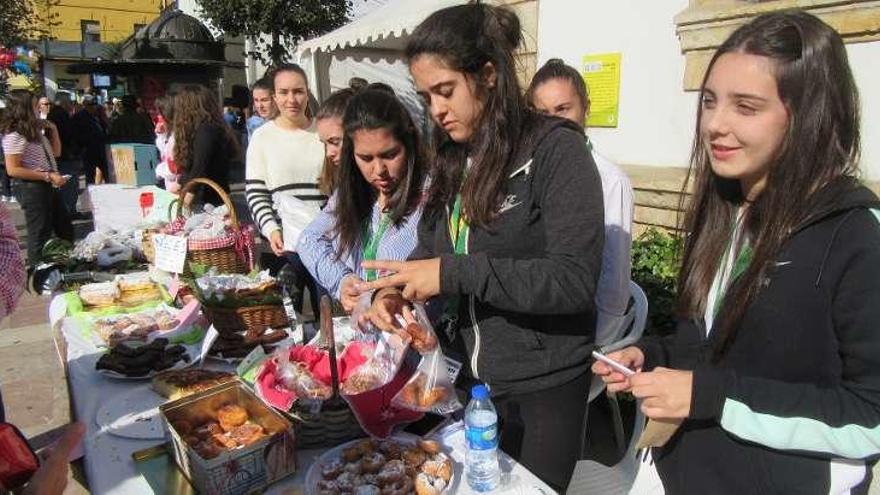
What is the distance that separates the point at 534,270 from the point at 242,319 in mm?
1328

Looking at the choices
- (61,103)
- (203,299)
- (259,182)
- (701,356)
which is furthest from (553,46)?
(61,103)

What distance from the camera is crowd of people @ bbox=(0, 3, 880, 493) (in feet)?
3.35

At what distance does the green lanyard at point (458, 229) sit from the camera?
1504 millimetres

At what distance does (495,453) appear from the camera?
4.38 feet

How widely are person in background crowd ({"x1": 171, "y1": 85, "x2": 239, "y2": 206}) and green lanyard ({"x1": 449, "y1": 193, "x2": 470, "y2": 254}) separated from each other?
3.25 meters

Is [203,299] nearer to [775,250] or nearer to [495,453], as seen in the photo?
[495,453]

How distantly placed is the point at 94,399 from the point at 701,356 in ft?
5.76

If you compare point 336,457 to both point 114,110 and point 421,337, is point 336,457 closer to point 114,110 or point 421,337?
point 421,337

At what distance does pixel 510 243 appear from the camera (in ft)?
4.67

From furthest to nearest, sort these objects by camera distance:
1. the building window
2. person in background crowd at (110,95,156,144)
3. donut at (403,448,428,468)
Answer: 1. the building window
2. person in background crowd at (110,95,156,144)
3. donut at (403,448,428,468)

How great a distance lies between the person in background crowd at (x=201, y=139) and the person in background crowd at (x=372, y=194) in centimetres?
257

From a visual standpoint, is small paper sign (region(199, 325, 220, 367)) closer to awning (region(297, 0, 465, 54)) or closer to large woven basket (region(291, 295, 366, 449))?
large woven basket (region(291, 295, 366, 449))

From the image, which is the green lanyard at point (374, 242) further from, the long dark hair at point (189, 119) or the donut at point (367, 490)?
the long dark hair at point (189, 119)

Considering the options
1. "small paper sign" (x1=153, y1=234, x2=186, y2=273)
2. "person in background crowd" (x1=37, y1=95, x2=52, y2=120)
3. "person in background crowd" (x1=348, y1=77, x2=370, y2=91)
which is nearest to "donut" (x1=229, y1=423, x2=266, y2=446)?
"person in background crowd" (x1=348, y1=77, x2=370, y2=91)
